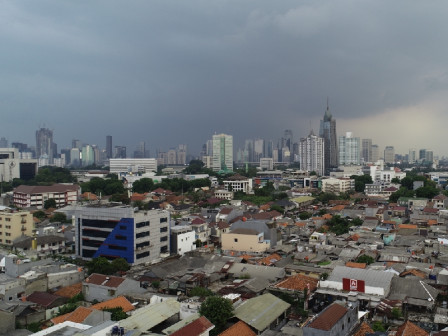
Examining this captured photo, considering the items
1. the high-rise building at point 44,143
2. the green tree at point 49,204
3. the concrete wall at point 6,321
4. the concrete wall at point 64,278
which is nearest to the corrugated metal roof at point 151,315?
the concrete wall at point 6,321

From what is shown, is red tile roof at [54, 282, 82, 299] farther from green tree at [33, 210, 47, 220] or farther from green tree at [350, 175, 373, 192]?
green tree at [350, 175, 373, 192]

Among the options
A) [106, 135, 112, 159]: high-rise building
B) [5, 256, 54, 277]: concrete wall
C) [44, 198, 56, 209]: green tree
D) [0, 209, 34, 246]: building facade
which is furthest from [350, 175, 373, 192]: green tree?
[106, 135, 112, 159]: high-rise building

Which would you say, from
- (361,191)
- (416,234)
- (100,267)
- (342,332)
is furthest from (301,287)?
(361,191)

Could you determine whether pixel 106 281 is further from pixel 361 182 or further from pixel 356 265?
pixel 361 182

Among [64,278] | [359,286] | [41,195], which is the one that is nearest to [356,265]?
[359,286]

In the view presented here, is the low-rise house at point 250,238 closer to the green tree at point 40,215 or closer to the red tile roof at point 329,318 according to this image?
the red tile roof at point 329,318

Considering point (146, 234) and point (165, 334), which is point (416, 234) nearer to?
point (146, 234)

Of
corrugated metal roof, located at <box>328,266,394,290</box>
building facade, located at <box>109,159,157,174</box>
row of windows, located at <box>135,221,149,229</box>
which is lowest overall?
corrugated metal roof, located at <box>328,266,394,290</box>
